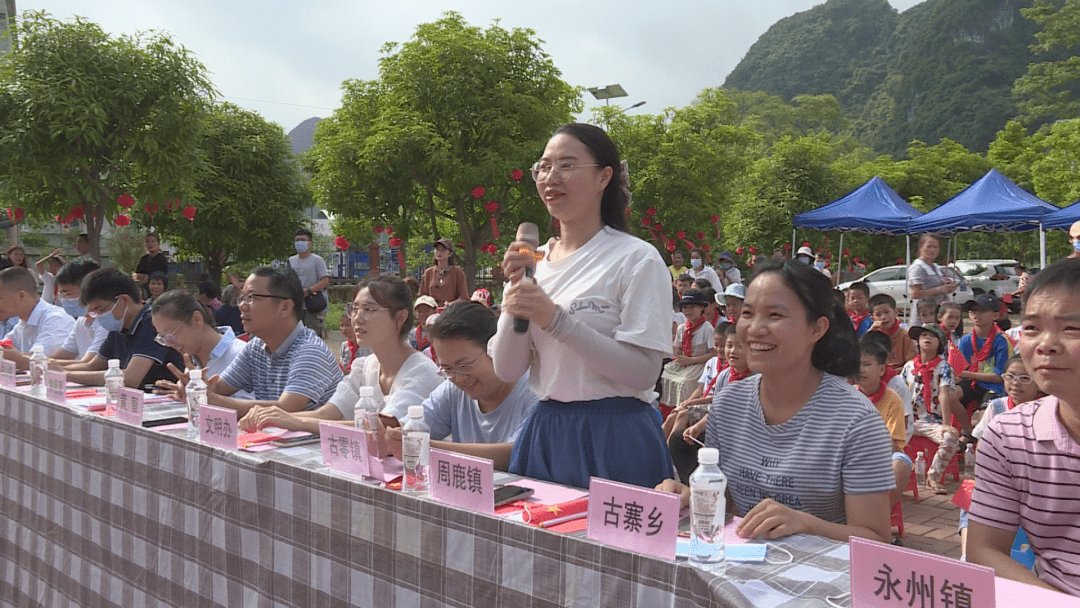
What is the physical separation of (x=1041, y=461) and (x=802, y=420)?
0.47 m

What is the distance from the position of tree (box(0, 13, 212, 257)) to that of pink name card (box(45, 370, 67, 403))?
481cm

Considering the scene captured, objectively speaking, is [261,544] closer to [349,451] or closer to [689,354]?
[349,451]

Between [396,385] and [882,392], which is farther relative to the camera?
[882,392]

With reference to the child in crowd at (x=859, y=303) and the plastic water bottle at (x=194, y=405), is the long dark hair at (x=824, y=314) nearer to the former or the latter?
the plastic water bottle at (x=194, y=405)

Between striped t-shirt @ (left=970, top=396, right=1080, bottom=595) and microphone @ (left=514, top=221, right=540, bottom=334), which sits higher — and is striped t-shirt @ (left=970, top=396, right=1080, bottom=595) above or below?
below

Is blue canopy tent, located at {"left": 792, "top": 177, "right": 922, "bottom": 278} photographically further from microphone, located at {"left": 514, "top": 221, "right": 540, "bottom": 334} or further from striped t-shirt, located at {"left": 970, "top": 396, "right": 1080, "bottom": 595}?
striped t-shirt, located at {"left": 970, "top": 396, "right": 1080, "bottom": 595}

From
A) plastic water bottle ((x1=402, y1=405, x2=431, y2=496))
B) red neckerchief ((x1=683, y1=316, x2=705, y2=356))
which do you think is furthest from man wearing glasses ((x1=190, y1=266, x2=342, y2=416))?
red neckerchief ((x1=683, y1=316, x2=705, y2=356))

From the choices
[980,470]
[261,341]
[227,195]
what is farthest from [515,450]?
[227,195]

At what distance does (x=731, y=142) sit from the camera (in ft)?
68.7

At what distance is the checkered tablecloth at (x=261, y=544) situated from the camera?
1.40 m

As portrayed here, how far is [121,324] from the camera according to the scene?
4203mm

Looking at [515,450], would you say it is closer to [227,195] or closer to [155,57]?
[155,57]

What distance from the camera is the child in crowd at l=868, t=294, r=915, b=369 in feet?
19.1

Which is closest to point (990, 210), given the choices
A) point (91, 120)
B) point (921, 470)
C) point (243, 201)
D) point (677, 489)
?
point (921, 470)
